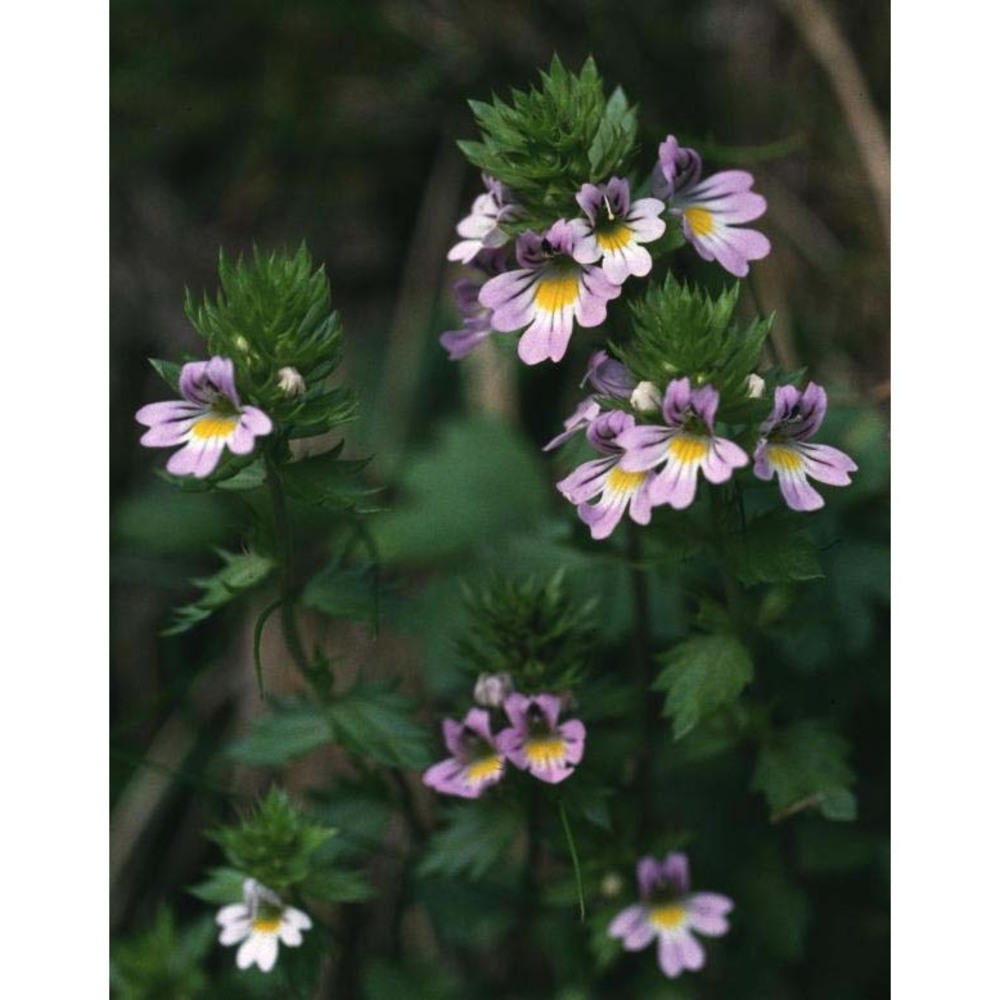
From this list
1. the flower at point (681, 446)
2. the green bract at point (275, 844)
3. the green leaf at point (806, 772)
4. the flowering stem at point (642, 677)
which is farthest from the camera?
the flowering stem at point (642, 677)

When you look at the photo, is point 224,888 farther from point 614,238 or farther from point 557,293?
point 614,238

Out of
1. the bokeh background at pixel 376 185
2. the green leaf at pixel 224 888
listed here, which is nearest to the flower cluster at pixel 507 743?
the green leaf at pixel 224 888

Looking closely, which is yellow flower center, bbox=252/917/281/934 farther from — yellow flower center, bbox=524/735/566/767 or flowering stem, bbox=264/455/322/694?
yellow flower center, bbox=524/735/566/767

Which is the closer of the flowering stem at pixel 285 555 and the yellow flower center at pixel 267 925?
the flowering stem at pixel 285 555

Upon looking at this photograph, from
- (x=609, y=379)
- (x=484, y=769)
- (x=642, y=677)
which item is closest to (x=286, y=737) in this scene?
(x=484, y=769)

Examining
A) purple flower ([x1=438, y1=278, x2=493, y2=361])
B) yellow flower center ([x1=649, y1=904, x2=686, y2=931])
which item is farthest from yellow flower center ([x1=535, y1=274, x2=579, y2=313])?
yellow flower center ([x1=649, y1=904, x2=686, y2=931])

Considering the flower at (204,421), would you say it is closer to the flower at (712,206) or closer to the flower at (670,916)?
the flower at (712,206)
